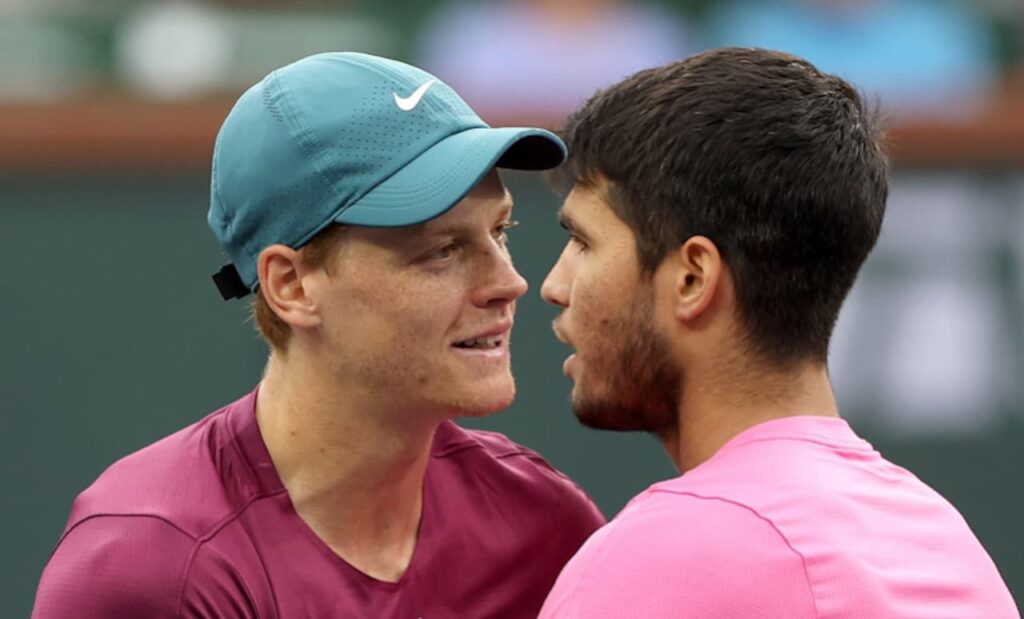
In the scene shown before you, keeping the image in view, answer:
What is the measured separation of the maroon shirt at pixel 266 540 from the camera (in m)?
2.28

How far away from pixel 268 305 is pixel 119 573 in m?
0.51

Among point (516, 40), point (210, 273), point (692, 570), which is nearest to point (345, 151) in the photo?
point (692, 570)

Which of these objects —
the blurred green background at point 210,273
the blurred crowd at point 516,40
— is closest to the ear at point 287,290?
the blurred green background at point 210,273

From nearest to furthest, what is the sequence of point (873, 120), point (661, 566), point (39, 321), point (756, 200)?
point (661, 566)
point (756, 200)
point (873, 120)
point (39, 321)

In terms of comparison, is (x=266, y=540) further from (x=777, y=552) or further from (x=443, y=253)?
(x=777, y=552)

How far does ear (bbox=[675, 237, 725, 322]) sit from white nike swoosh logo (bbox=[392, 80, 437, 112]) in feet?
1.49

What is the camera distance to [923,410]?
5227 mm

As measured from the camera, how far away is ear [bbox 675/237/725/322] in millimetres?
2336

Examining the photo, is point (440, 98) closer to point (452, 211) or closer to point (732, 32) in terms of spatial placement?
point (452, 211)

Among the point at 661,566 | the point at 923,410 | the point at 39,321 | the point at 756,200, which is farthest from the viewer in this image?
the point at 923,410

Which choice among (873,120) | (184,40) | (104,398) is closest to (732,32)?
(184,40)

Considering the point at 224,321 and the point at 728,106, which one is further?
the point at 224,321

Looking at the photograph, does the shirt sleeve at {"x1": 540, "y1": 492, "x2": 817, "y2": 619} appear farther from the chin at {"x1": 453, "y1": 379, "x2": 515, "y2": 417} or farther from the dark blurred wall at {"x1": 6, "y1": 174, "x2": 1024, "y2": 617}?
the dark blurred wall at {"x1": 6, "y1": 174, "x2": 1024, "y2": 617}

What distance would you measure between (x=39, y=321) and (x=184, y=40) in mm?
1225
